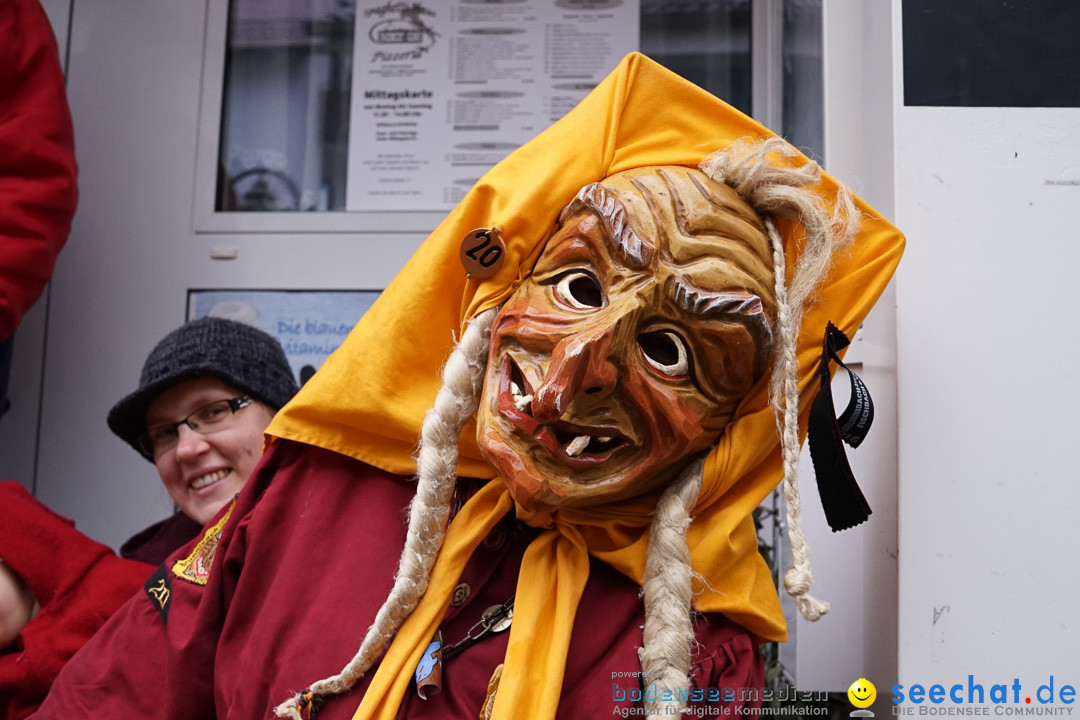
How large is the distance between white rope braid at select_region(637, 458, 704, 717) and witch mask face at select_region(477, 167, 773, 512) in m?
0.05

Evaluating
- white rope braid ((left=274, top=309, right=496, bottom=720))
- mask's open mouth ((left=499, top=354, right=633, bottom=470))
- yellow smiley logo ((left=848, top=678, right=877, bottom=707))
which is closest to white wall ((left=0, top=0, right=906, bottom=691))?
white rope braid ((left=274, top=309, right=496, bottom=720))

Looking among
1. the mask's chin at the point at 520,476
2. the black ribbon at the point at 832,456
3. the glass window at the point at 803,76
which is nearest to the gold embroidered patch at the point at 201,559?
the mask's chin at the point at 520,476

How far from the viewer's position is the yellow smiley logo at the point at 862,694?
159 cm

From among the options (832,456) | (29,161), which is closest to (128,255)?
(29,161)

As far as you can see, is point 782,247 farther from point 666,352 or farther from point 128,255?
point 128,255

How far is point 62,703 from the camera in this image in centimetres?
146

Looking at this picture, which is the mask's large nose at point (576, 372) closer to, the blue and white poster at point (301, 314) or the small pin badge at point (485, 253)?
the small pin badge at point (485, 253)

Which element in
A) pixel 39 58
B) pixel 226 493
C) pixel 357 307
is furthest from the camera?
pixel 357 307

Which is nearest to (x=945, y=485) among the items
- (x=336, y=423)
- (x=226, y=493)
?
(x=336, y=423)

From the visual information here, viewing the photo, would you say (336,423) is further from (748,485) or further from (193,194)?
(193,194)

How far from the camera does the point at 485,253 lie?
1.37 metres

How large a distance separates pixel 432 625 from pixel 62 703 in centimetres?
63

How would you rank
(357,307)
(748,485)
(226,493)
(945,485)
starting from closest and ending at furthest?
(748,485)
(945,485)
(226,493)
(357,307)

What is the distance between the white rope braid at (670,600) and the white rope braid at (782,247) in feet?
0.46
